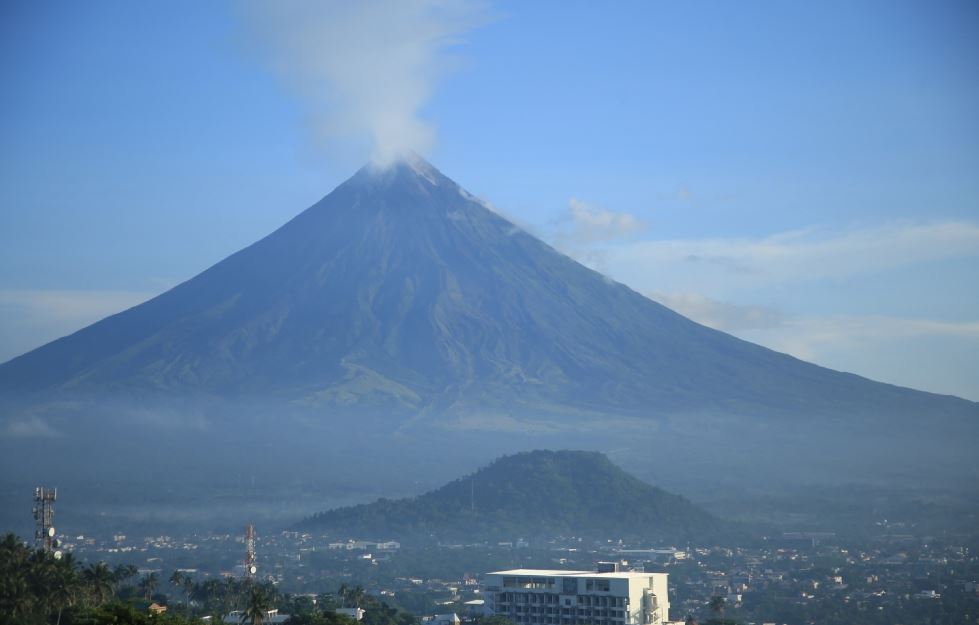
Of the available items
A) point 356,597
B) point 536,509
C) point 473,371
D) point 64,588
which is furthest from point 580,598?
point 473,371

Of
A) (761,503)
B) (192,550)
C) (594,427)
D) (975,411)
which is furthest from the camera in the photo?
(975,411)

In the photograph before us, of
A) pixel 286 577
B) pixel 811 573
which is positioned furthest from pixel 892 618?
pixel 286 577

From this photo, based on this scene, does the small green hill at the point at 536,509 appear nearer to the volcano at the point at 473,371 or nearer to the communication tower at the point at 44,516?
the volcano at the point at 473,371

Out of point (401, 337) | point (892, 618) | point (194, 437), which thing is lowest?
point (892, 618)

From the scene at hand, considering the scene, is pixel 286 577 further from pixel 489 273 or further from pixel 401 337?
pixel 489 273

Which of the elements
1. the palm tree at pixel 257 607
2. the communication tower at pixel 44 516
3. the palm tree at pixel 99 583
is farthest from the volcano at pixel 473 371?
the palm tree at pixel 257 607

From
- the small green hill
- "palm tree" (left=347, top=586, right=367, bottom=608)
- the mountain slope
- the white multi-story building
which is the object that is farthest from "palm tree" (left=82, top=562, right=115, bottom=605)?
the mountain slope

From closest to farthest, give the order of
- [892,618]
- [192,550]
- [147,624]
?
[147,624]
[892,618]
[192,550]
